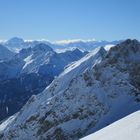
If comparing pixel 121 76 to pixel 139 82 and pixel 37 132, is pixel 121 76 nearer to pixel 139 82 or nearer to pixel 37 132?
pixel 139 82

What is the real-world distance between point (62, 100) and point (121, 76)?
16.9 meters

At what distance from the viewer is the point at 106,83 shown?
340ft

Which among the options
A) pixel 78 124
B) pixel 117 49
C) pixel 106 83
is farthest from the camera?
pixel 117 49

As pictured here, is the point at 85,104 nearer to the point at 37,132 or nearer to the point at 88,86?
the point at 88,86

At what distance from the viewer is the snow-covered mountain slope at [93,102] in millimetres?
96062

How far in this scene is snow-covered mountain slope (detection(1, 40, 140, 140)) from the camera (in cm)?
9606

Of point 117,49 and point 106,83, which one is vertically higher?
point 117,49

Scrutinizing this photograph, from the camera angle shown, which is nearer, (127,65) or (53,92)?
(127,65)

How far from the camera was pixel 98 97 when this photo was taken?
101562mm

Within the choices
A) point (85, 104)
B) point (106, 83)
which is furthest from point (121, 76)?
point (85, 104)

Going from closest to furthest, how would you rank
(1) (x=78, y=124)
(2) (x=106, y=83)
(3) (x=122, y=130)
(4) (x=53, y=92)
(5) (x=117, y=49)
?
1. (3) (x=122, y=130)
2. (1) (x=78, y=124)
3. (2) (x=106, y=83)
4. (5) (x=117, y=49)
5. (4) (x=53, y=92)

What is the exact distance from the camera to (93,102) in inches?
3949

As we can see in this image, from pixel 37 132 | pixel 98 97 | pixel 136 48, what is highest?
pixel 136 48

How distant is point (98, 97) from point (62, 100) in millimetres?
10786
